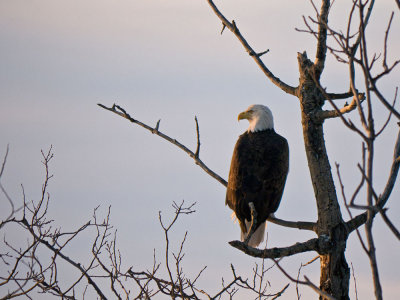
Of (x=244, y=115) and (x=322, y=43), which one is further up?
(x=244, y=115)

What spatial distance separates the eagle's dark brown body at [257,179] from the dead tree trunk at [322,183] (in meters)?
1.37

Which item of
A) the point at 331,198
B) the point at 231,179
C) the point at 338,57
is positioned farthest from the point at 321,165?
the point at 338,57

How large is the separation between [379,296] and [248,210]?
178 inches

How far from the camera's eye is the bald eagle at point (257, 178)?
22.1 feet

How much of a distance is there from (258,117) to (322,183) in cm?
257

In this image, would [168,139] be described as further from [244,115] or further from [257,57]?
[244,115]

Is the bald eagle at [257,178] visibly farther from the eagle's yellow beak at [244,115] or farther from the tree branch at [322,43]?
the tree branch at [322,43]

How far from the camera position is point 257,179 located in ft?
22.3

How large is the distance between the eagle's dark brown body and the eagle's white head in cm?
62

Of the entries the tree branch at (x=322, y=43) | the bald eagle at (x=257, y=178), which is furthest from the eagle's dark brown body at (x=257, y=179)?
the tree branch at (x=322, y=43)

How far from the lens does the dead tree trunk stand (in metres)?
5.22

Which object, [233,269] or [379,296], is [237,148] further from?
[379,296]

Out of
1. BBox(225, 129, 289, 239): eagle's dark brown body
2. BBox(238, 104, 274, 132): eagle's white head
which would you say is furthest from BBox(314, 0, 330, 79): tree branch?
BBox(238, 104, 274, 132): eagle's white head

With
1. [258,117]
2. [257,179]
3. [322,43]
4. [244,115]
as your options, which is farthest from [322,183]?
[244,115]
